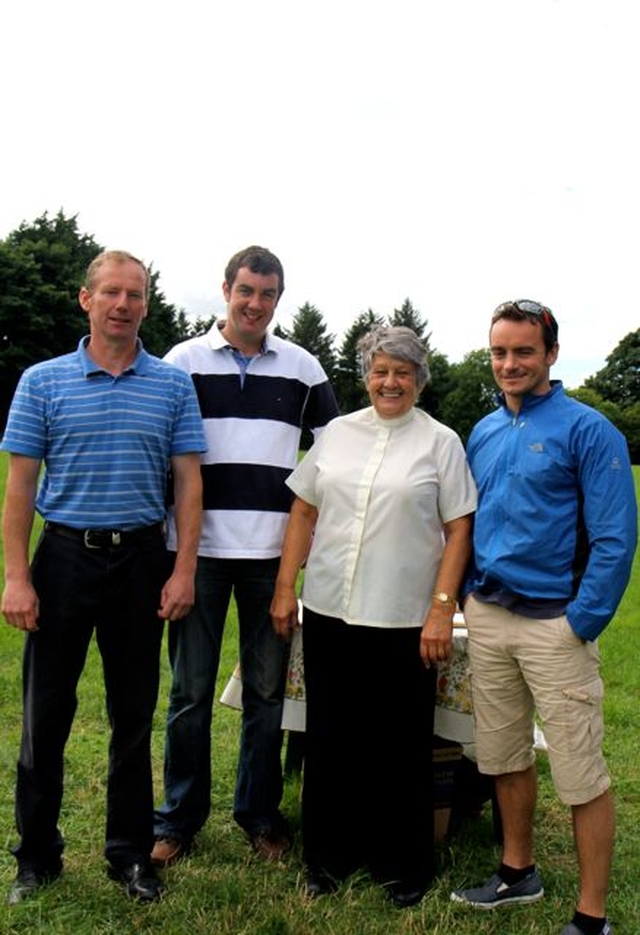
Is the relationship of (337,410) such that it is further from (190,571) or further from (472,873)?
(472,873)

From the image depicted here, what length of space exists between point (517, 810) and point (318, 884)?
895mm

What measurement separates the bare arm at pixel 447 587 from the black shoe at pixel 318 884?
3.43ft

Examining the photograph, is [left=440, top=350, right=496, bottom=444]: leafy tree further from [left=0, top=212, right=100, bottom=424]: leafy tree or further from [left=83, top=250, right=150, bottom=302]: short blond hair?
[left=83, top=250, right=150, bottom=302]: short blond hair

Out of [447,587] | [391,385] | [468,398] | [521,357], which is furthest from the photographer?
[468,398]

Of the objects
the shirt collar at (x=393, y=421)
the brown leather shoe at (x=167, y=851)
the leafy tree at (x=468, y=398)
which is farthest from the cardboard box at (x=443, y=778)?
the leafy tree at (x=468, y=398)

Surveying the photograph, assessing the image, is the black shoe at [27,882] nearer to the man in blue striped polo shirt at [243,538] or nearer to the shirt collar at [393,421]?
the man in blue striped polo shirt at [243,538]

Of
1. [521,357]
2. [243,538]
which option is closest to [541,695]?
[521,357]

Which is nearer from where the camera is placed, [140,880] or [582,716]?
[582,716]

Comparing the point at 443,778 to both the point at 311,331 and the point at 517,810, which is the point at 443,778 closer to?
the point at 517,810

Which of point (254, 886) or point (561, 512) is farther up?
point (561, 512)

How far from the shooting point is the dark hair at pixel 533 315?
3.60 m

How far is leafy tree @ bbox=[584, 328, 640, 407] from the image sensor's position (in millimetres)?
67750

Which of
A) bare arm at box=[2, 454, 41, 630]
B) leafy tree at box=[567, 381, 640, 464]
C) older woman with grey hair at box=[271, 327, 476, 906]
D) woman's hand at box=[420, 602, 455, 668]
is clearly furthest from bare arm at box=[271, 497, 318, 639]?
leafy tree at box=[567, 381, 640, 464]

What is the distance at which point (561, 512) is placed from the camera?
347 cm
